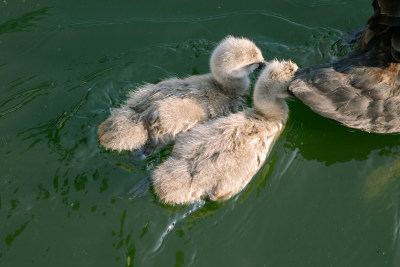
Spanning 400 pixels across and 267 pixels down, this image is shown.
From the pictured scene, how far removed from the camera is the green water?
4375mm

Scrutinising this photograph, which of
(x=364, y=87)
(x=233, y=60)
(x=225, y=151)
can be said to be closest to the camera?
(x=225, y=151)

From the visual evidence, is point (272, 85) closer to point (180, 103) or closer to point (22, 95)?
point (180, 103)

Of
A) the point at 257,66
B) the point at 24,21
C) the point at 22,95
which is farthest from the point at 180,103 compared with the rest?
the point at 24,21

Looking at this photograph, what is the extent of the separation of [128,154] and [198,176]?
92cm

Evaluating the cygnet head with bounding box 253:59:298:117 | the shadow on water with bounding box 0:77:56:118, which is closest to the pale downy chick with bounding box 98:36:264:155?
the cygnet head with bounding box 253:59:298:117

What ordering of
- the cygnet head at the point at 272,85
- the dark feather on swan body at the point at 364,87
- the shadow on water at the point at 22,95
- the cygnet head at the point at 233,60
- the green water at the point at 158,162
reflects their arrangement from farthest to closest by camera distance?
the shadow on water at the point at 22,95, the cygnet head at the point at 233,60, the cygnet head at the point at 272,85, the dark feather on swan body at the point at 364,87, the green water at the point at 158,162

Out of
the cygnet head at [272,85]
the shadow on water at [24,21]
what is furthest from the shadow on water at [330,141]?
the shadow on water at [24,21]

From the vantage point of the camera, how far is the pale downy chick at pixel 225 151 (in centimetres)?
442

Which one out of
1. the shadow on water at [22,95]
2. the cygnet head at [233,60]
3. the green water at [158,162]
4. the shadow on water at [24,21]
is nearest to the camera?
the green water at [158,162]

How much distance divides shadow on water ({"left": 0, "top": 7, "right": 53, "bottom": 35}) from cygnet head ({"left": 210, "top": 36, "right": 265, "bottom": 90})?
111 inches

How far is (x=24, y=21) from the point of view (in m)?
6.59

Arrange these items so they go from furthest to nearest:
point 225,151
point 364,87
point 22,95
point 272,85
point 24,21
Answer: point 24,21 → point 22,95 → point 272,85 → point 364,87 → point 225,151

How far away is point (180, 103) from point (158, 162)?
65 centimetres

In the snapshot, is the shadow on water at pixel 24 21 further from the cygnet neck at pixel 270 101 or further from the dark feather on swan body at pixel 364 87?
the dark feather on swan body at pixel 364 87
